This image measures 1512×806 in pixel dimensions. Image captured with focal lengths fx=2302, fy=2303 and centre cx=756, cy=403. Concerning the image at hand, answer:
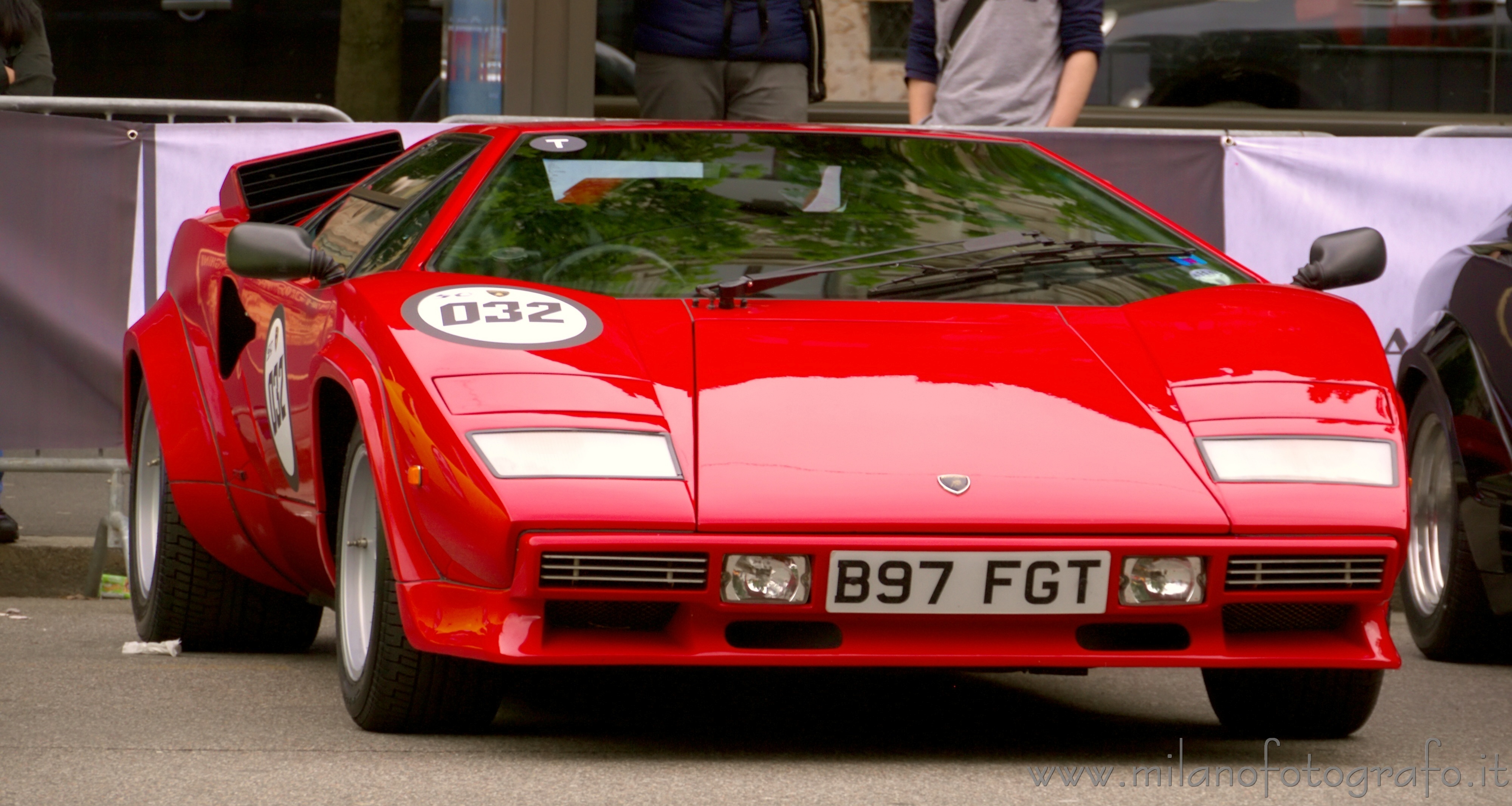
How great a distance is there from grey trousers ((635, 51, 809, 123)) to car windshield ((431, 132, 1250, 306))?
11.4ft

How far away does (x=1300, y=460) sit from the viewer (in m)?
4.12

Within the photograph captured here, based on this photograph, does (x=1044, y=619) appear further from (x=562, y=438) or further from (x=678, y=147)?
(x=678, y=147)

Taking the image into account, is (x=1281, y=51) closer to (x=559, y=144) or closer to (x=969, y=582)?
(x=559, y=144)

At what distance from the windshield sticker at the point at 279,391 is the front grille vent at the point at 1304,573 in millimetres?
2030

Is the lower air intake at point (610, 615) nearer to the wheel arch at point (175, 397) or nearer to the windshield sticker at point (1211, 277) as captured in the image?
the windshield sticker at point (1211, 277)

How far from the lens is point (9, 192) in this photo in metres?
7.68

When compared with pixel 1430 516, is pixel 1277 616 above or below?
above

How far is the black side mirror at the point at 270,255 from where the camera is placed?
4.82 m

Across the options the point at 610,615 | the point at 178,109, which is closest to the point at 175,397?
the point at 610,615

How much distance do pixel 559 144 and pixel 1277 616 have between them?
6.31ft

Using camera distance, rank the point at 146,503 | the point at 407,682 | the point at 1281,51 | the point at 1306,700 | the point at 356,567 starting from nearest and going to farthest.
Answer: the point at 407,682 → the point at 1306,700 → the point at 356,567 → the point at 146,503 → the point at 1281,51

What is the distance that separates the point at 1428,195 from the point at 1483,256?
200cm

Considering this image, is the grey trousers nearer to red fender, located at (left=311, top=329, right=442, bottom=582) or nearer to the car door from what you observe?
the car door

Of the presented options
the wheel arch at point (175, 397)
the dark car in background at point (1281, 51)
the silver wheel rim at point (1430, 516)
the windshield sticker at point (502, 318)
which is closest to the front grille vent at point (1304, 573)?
the windshield sticker at point (502, 318)
